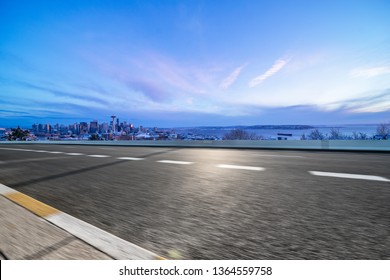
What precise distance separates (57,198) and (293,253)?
3.08 metres

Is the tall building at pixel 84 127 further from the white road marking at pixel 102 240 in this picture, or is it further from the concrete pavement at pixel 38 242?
the white road marking at pixel 102 240

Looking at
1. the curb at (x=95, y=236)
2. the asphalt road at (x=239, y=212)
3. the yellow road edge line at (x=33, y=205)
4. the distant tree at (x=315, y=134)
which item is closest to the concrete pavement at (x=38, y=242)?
the curb at (x=95, y=236)

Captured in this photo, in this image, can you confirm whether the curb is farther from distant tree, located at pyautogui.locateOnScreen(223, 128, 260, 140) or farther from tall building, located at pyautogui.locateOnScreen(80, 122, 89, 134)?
tall building, located at pyautogui.locateOnScreen(80, 122, 89, 134)

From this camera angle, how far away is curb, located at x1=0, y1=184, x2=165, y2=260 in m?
1.43

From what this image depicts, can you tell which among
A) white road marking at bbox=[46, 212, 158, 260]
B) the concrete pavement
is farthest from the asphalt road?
the concrete pavement

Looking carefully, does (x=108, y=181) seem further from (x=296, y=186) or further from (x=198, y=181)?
(x=296, y=186)

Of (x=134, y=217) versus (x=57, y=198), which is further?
(x=57, y=198)

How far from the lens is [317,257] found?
1405mm

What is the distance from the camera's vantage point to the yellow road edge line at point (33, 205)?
2219 mm
